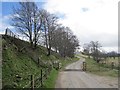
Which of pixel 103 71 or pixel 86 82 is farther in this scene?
pixel 103 71

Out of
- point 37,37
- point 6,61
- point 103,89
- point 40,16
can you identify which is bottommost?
point 103,89

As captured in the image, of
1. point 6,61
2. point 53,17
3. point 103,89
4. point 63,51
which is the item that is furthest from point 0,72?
point 63,51

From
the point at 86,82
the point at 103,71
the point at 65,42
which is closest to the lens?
the point at 86,82

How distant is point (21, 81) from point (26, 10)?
3446 centimetres

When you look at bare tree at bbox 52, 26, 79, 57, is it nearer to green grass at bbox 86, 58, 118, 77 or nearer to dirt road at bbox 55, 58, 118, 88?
green grass at bbox 86, 58, 118, 77

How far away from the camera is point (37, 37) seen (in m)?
59.5

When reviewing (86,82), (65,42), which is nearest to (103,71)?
(86,82)

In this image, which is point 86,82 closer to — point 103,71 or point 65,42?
point 103,71

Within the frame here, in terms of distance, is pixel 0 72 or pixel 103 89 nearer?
pixel 103 89

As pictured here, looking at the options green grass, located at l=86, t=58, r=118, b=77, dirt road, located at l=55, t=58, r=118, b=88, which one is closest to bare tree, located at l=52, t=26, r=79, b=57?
green grass, located at l=86, t=58, r=118, b=77

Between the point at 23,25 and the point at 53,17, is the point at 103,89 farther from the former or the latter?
the point at 53,17

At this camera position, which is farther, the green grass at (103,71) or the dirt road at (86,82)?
the green grass at (103,71)

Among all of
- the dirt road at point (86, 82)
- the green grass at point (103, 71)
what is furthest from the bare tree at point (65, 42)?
the dirt road at point (86, 82)

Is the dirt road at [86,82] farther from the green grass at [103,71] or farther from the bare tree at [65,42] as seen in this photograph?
the bare tree at [65,42]
